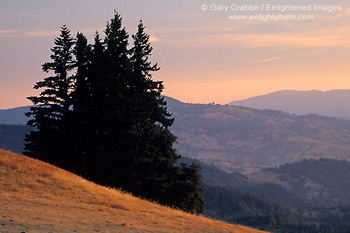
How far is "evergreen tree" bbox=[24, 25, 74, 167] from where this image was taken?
49781mm

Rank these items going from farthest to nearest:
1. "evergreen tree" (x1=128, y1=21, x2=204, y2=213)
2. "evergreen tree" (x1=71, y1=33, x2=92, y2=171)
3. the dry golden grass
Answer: "evergreen tree" (x1=71, y1=33, x2=92, y2=171)
"evergreen tree" (x1=128, y1=21, x2=204, y2=213)
the dry golden grass

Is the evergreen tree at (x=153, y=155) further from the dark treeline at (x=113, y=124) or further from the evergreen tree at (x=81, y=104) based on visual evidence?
the evergreen tree at (x=81, y=104)

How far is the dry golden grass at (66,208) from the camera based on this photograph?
62.5ft

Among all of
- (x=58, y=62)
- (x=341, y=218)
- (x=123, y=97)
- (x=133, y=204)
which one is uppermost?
(x=58, y=62)

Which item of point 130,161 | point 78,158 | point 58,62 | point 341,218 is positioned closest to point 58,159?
point 78,158

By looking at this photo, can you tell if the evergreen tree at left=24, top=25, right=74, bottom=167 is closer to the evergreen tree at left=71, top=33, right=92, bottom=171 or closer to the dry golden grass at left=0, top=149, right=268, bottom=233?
the evergreen tree at left=71, top=33, right=92, bottom=171

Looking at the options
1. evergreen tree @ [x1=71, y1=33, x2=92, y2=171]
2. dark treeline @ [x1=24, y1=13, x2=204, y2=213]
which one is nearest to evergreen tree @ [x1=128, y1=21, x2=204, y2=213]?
dark treeline @ [x1=24, y1=13, x2=204, y2=213]

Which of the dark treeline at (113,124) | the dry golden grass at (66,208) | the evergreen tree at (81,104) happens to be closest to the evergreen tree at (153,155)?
the dark treeline at (113,124)

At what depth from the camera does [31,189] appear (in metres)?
26.1

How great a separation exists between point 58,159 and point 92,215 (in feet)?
92.7

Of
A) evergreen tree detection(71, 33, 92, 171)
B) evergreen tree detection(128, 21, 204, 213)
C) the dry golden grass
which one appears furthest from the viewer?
evergreen tree detection(71, 33, 92, 171)

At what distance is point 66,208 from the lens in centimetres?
2280

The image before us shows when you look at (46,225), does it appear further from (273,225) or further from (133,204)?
(273,225)

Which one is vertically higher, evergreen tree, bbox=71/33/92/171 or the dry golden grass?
evergreen tree, bbox=71/33/92/171
